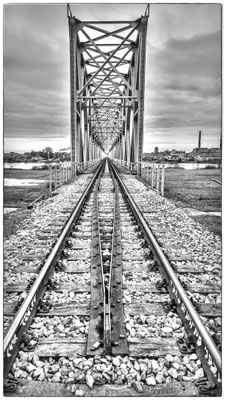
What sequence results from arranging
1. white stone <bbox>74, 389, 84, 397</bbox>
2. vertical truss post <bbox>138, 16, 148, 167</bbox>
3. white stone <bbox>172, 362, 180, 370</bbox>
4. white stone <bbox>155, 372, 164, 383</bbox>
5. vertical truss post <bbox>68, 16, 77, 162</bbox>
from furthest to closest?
1. vertical truss post <bbox>68, 16, 77, 162</bbox>
2. vertical truss post <bbox>138, 16, 148, 167</bbox>
3. white stone <bbox>172, 362, 180, 370</bbox>
4. white stone <bbox>155, 372, 164, 383</bbox>
5. white stone <bbox>74, 389, 84, 397</bbox>

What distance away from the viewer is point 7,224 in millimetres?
6117

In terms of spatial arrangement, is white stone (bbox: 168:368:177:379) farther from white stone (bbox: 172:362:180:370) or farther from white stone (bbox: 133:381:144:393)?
white stone (bbox: 133:381:144:393)

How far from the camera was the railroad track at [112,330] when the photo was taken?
182cm

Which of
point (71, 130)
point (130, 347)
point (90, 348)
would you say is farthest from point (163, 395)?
point (71, 130)

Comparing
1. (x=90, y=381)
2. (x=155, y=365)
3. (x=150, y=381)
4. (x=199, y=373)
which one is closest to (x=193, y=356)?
(x=199, y=373)

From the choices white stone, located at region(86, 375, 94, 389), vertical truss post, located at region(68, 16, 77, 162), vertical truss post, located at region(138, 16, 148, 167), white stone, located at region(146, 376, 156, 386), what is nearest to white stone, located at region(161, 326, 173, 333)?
white stone, located at region(146, 376, 156, 386)

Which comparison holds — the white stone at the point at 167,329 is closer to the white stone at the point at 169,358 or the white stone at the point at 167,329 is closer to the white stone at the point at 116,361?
the white stone at the point at 169,358

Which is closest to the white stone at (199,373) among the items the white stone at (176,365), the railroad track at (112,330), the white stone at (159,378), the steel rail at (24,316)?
the railroad track at (112,330)

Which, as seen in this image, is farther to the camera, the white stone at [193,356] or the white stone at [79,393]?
the white stone at [193,356]

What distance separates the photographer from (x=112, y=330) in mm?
2303

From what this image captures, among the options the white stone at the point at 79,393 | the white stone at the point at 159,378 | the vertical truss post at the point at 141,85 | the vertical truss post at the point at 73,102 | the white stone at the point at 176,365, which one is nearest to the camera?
the white stone at the point at 79,393

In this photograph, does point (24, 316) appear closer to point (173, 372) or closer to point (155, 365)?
point (155, 365)

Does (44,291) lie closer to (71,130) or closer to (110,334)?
(110,334)

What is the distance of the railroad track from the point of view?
1.82 metres
